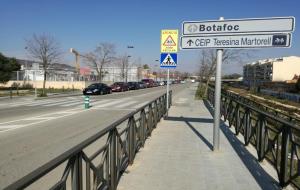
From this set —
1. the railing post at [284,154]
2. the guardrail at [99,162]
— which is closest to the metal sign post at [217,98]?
the guardrail at [99,162]

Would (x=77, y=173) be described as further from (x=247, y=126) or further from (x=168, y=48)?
(x=168, y=48)

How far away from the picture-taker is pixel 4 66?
172 feet

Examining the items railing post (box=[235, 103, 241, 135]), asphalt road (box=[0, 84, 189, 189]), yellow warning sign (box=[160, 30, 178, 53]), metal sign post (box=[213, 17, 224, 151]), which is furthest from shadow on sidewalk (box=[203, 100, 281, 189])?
yellow warning sign (box=[160, 30, 178, 53])

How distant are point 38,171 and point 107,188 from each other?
93.1 inches

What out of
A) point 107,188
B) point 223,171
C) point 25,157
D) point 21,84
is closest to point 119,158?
point 107,188

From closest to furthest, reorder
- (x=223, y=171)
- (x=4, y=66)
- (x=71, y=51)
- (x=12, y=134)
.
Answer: (x=223, y=171), (x=12, y=134), (x=4, y=66), (x=71, y=51)

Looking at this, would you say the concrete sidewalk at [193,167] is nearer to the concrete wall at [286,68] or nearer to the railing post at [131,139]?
the railing post at [131,139]

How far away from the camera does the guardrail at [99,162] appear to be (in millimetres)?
3113

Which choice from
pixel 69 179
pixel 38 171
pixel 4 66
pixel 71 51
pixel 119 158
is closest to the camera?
pixel 38 171

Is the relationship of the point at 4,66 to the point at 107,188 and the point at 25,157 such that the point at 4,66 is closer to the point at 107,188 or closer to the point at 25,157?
the point at 25,157

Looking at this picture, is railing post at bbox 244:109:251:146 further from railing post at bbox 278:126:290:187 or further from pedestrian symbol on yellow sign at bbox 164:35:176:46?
pedestrian symbol on yellow sign at bbox 164:35:176:46

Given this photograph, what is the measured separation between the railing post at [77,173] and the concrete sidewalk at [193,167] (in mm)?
1850

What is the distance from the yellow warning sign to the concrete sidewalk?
588cm

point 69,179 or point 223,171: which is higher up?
point 69,179
